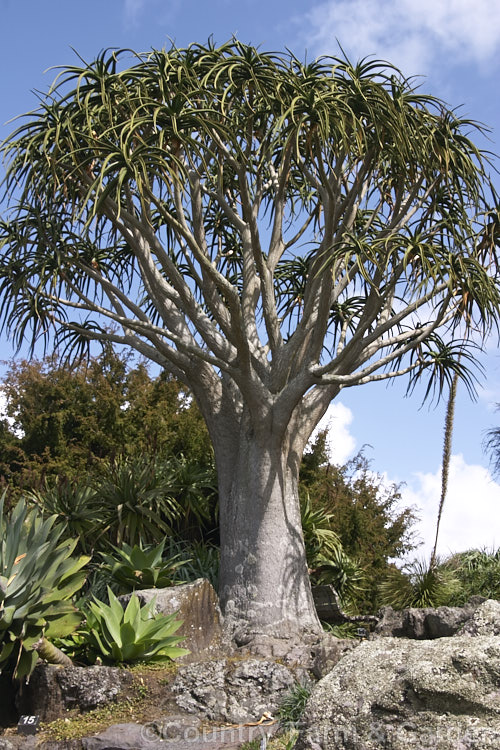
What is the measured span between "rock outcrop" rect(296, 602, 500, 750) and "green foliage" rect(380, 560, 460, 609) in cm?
748

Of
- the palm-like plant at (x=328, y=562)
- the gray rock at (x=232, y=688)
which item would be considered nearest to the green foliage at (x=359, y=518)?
the palm-like plant at (x=328, y=562)

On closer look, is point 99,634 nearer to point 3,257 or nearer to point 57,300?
point 57,300

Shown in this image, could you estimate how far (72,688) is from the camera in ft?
22.8

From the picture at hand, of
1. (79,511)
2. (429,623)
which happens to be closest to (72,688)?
(429,623)

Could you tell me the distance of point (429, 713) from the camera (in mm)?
4285

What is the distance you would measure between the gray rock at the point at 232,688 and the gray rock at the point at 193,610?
2.14 ft

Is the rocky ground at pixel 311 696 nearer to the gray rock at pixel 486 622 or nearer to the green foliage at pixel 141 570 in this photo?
the gray rock at pixel 486 622

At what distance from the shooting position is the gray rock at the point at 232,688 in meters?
7.23

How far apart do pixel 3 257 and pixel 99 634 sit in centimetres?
631

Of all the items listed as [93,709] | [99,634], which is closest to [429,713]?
[93,709]

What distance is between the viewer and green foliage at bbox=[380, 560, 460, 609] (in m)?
11.8

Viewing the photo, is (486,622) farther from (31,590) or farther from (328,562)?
(328,562)

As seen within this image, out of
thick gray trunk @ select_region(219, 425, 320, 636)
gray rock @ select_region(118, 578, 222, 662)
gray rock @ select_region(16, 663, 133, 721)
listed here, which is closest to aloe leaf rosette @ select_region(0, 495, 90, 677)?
gray rock @ select_region(16, 663, 133, 721)

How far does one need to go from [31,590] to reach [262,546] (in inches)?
130
